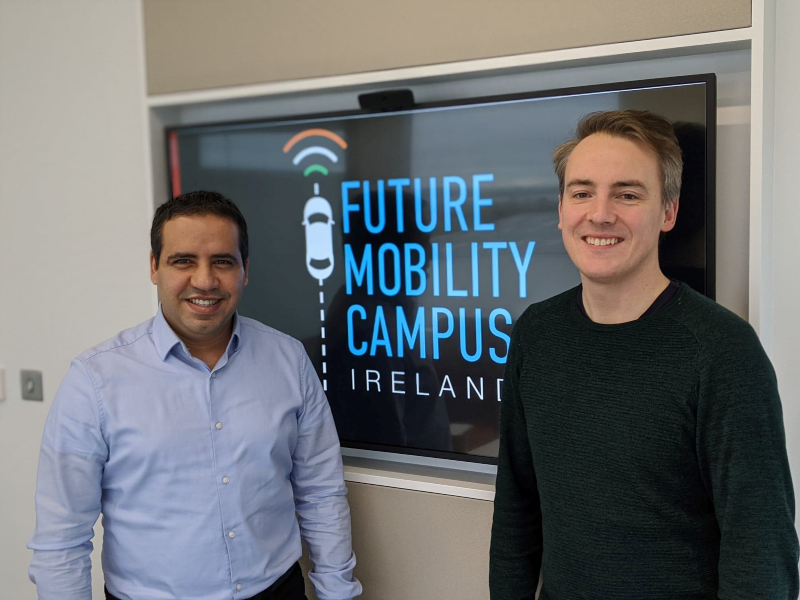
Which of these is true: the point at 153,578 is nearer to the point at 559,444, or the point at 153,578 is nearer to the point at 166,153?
the point at 559,444

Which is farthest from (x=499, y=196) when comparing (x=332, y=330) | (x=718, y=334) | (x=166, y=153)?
(x=166, y=153)

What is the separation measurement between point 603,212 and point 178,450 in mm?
1021

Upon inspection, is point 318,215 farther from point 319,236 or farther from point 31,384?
point 31,384

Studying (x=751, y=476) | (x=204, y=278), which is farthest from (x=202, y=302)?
(x=751, y=476)

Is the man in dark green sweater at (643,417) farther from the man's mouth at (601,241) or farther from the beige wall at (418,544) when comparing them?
the beige wall at (418,544)

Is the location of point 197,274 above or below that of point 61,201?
below

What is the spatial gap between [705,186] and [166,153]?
160 centimetres

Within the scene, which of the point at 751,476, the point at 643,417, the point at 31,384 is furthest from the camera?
the point at 31,384

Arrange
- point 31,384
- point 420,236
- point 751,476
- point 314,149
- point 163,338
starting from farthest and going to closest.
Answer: point 31,384 → point 314,149 → point 420,236 → point 163,338 → point 751,476

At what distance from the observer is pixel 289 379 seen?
1.82 m

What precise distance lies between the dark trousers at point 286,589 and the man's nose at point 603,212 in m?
1.10

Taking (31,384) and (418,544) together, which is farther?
(31,384)

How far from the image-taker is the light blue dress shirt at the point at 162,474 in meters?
Result: 1.59

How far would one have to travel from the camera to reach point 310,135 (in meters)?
2.15
